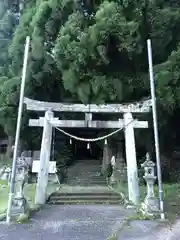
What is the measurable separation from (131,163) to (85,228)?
126 inches

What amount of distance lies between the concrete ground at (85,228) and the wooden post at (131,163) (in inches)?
35.9

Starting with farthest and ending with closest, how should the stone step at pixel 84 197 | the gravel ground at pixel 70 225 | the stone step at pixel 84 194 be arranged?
the stone step at pixel 84 194 → the stone step at pixel 84 197 → the gravel ground at pixel 70 225

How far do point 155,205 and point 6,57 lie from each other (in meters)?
10.1

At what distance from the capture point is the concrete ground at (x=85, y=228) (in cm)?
583

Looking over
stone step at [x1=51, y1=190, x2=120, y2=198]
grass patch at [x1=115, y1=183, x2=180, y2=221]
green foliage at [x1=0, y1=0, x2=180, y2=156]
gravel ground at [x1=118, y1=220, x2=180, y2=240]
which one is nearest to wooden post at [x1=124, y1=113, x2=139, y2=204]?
grass patch at [x1=115, y1=183, x2=180, y2=221]

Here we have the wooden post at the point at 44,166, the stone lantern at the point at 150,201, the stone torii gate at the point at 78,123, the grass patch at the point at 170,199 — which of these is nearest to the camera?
the stone lantern at the point at 150,201

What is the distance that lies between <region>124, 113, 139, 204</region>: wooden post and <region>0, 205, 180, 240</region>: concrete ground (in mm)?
911

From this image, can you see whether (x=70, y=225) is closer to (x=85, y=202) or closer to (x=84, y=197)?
(x=85, y=202)

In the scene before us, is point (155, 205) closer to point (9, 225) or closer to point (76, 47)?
point (9, 225)

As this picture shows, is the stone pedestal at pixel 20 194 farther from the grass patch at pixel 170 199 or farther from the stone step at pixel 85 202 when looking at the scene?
the grass patch at pixel 170 199

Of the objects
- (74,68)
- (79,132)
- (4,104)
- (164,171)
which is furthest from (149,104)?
(79,132)

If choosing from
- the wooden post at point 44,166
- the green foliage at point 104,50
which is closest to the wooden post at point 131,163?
the green foliage at point 104,50

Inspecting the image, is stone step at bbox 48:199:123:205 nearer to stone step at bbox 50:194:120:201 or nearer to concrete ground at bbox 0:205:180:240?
stone step at bbox 50:194:120:201

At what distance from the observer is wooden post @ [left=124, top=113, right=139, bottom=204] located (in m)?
8.85
